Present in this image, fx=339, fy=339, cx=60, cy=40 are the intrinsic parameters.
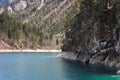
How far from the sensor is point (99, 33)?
137250 millimetres

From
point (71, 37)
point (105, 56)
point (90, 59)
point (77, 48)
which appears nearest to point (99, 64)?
point (105, 56)

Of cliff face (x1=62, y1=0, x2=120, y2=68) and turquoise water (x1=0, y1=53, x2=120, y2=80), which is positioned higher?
cliff face (x1=62, y1=0, x2=120, y2=68)

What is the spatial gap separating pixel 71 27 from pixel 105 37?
60.2 metres

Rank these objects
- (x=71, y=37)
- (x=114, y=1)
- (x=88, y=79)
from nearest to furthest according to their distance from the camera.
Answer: (x=88, y=79) → (x=114, y=1) → (x=71, y=37)

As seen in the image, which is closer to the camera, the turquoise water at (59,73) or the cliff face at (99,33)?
the turquoise water at (59,73)

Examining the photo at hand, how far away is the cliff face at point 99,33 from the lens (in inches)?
4796

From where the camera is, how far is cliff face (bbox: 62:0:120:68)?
12181 centimetres

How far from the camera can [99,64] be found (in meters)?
132

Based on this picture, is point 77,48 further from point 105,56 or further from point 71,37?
point 105,56

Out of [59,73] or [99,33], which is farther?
[99,33]

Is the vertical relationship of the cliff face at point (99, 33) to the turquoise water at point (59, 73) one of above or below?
above

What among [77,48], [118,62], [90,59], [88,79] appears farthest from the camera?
[77,48]

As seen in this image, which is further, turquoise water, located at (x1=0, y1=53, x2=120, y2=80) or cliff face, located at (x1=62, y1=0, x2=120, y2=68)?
cliff face, located at (x1=62, y1=0, x2=120, y2=68)

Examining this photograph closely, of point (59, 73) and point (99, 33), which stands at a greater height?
point (99, 33)
